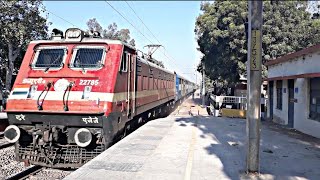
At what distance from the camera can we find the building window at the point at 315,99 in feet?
38.4

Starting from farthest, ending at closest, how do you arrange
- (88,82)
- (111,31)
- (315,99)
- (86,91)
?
(111,31) → (315,99) → (88,82) → (86,91)

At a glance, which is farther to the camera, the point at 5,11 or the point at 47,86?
the point at 5,11

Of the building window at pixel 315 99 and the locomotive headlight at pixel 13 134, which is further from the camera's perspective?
the building window at pixel 315 99

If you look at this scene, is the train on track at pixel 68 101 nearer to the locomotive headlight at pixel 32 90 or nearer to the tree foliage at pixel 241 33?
the locomotive headlight at pixel 32 90

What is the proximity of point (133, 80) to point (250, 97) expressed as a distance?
14.3ft

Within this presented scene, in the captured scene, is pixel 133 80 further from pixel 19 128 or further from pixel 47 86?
pixel 19 128

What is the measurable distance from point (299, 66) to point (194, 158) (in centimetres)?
881

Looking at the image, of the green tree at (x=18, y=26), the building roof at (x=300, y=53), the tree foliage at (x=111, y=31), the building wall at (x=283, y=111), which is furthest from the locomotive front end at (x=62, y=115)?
the tree foliage at (x=111, y=31)

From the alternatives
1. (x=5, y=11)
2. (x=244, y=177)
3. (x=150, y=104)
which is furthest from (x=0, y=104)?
(x=244, y=177)

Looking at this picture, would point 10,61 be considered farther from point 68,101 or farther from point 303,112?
point 303,112

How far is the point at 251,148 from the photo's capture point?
583 centimetres

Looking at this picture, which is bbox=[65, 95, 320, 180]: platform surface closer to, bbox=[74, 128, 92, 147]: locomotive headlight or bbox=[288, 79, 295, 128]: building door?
bbox=[74, 128, 92, 147]: locomotive headlight

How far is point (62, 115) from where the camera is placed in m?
7.35

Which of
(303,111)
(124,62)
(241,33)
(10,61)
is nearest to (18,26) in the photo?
(10,61)
